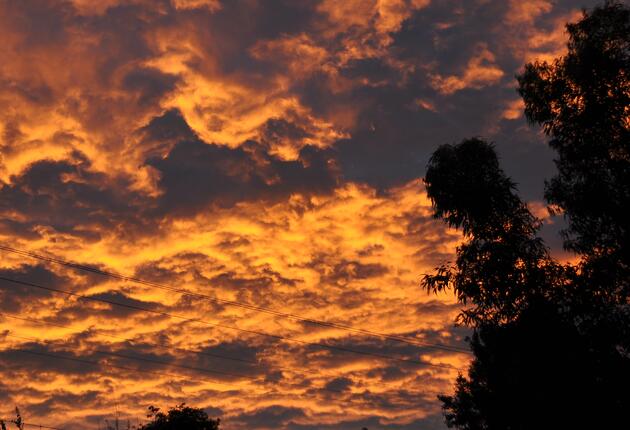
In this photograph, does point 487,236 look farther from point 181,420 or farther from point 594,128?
point 181,420

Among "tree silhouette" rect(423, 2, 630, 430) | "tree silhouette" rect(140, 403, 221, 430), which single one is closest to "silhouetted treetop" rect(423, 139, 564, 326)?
"tree silhouette" rect(423, 2, 630, 430)

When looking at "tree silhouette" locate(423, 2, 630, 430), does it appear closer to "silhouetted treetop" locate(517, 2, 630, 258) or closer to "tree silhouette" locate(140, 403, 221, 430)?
"silhouetted treetop" locate(517, 2, 630, 258)

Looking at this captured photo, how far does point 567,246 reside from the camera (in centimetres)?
2797

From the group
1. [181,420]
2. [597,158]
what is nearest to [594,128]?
[597,158]

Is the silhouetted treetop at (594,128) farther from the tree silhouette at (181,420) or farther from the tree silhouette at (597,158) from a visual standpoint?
the tree silhouette at (181,420)

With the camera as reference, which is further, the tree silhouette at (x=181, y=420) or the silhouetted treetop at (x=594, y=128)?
the tree silhouette at (x=181, y=420)

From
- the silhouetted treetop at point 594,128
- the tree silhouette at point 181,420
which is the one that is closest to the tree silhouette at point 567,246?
the silhouetted treetop at point 594,128

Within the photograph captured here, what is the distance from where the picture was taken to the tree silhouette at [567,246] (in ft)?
89.1

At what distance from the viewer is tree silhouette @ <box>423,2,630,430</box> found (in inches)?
1070

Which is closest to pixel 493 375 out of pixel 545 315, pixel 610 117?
pixel 545 315

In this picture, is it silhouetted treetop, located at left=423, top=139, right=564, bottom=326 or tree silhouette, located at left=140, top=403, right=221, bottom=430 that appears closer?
silhouetted treetop, located at left=423, top=139, right=564, bottom=326

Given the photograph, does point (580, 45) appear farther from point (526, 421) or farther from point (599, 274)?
point (526, 421)

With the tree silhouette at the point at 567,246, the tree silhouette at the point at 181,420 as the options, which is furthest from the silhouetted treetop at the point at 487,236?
the tree silhouette at the point at 181,420

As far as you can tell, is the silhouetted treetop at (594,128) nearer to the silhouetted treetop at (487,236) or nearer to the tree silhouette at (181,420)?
the silhouetted treetop at (487,236)
